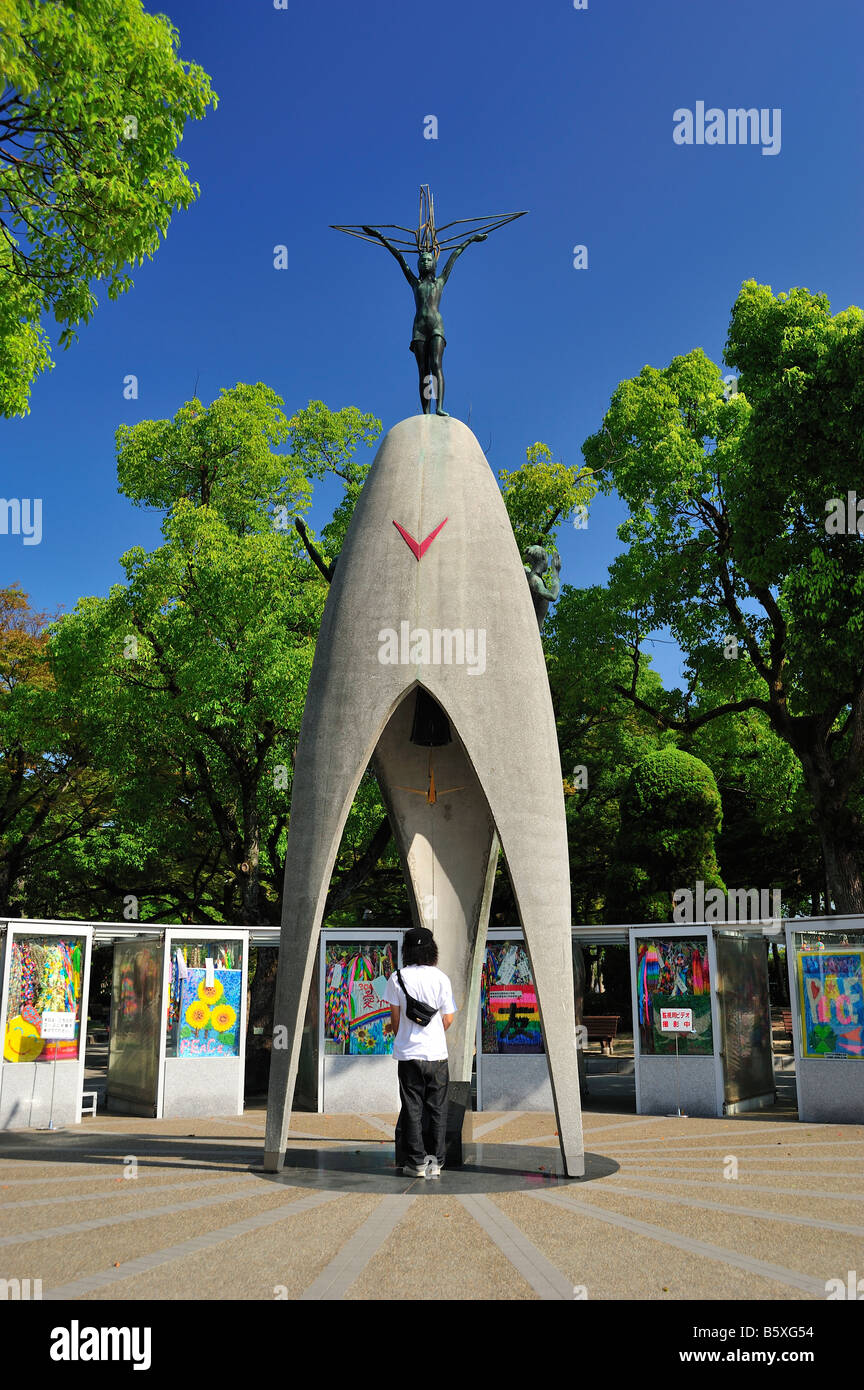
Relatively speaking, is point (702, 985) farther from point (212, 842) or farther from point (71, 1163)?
point (212, 842)

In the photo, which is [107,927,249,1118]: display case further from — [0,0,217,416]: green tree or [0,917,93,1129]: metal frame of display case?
[0,0,217,416]: green tree

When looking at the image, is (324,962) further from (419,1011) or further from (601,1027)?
(601,1027)

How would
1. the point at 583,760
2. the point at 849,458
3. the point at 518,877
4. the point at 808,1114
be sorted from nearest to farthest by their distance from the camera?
1. the point at 518,877
2. the point at 808,1114
3. the point at 849,458
4. the point at 583,760

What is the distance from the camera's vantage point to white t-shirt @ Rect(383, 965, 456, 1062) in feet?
27.6

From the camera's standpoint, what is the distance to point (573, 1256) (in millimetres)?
5812

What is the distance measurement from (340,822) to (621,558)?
16221mm

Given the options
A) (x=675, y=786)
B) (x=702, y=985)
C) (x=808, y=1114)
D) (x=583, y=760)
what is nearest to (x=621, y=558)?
(x=675, y=786)

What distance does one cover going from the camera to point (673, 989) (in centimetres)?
1482

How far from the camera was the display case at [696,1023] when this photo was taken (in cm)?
1438

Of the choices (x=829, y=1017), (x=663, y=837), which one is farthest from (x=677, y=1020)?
(x=663, y=837)

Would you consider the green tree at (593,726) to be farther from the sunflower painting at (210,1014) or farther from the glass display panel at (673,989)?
the sunflower painting at (210,1014)

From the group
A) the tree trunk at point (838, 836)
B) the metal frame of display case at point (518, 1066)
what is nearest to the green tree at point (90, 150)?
the metal frame of display case at point (518, 1066)

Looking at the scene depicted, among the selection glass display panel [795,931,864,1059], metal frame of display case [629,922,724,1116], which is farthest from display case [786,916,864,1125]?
metal frame of display case [629,922,724,1116]

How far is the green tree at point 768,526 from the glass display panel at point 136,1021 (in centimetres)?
1226
